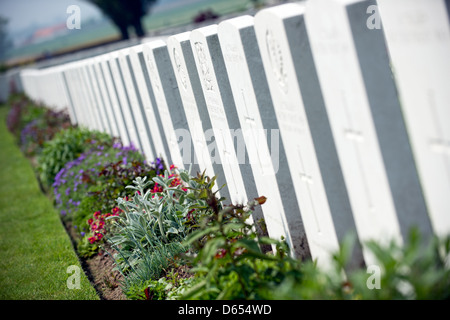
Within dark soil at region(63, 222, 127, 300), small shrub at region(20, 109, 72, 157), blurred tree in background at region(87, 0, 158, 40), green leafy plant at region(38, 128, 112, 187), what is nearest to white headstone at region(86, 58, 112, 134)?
green leafy plant at region(38, 128, 112, 187)

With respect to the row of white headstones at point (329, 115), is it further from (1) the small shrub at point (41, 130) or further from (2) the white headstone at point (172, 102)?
(1) the small shrub at point (41, 130)

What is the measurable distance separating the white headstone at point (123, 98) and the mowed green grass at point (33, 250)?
1554 mm

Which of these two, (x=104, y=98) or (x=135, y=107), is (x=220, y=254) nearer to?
(x=135, y=107)

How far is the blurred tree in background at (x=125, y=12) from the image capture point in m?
52.0

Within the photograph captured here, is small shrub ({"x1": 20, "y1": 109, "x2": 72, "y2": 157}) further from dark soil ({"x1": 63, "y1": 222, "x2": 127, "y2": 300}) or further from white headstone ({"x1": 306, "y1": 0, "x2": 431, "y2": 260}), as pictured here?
white headstone ({"x1": 306, "y1": 0, "x2": 431, "y2": 260})

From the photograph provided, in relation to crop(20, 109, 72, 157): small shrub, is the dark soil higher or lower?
lower

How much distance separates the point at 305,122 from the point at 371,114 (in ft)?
2.28

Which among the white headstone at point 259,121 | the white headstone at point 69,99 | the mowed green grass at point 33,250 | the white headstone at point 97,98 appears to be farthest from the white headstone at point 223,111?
the white headstone at point 69,99

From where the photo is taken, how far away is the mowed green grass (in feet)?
18.0

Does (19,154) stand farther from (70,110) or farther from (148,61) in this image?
(148,61)

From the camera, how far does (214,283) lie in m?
3.55

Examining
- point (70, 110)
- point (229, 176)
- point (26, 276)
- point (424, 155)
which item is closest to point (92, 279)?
point (26, 276)

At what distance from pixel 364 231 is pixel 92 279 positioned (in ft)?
10.3

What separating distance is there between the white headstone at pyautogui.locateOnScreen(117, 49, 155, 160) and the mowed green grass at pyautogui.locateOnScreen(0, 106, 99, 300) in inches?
58.6
